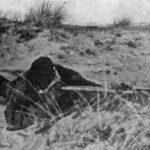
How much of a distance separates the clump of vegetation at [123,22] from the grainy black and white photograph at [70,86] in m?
0.79

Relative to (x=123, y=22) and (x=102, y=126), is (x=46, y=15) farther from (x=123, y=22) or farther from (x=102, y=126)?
(x=102, y=126)

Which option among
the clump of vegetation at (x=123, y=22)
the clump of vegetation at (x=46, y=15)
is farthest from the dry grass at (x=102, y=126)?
the clump of vegetation at (x=123, y=22)

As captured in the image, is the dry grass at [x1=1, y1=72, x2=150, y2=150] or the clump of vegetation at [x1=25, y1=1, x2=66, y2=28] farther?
the clump of vegetation at [x1=25, y1=1, x2=66, y2=28]

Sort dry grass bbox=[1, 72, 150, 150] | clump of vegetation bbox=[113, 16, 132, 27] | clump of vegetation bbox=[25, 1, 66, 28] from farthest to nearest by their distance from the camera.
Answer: clump of vegetation bbox=[113, 16, 132, 27] < clump of vegetation bbox=[25, 1, 66, 28] < dry grass bbox=[1, 72, 150, 150]

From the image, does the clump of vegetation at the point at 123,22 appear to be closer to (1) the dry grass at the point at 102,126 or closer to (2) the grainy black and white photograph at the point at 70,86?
(2) the grainy black and white photograph at the point at 70,86

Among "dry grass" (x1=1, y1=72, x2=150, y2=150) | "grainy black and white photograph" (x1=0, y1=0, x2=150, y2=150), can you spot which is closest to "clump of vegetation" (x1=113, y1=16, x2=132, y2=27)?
"grainy black and white photograph" (x1=0, y1=0, x2=150, y2=150)

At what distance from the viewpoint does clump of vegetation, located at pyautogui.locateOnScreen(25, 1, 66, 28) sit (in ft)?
16.7

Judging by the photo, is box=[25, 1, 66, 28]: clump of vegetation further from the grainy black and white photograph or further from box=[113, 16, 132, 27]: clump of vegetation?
box=[113, 16, 132, 27]: clump of vegetation

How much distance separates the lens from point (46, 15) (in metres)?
5.39

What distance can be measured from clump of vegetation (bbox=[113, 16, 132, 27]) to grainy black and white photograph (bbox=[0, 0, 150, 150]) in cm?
79

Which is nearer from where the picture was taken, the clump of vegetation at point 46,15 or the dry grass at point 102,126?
the dry grass at point 102,126

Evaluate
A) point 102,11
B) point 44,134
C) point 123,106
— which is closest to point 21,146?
point 44,134

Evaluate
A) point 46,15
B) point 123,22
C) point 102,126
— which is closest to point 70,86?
point 102,126

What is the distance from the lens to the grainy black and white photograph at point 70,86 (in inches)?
118
